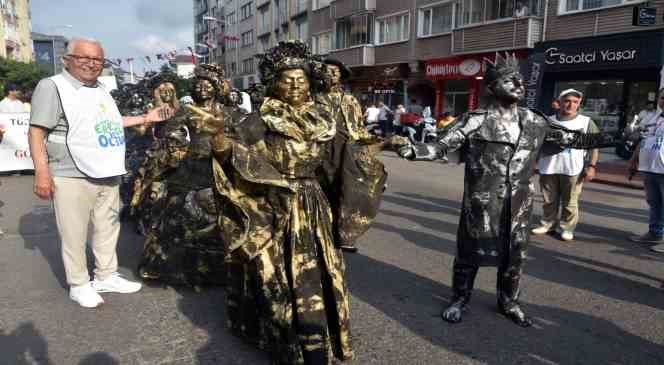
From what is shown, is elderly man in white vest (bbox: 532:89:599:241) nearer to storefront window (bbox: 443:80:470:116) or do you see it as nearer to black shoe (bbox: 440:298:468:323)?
black shoe (bbox: 440:298:468:323)

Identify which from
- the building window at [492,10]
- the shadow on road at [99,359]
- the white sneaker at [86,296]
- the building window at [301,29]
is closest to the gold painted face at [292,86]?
the shadow on road at [99,359]

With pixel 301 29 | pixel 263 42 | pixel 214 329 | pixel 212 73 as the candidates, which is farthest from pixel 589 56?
pixel 263 42

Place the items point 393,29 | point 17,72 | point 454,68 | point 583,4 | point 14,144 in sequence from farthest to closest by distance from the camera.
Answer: point 17,72, point 393,29, point 454,68, point 583,4, point 14,144

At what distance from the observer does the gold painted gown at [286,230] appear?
2695 millimetres

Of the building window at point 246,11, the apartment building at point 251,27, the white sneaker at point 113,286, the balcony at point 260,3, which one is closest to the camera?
the white sneaker at point 113,286

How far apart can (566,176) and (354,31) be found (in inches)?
908

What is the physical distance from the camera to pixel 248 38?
54281mm

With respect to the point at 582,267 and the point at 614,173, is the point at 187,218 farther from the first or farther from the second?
the point at 614,173

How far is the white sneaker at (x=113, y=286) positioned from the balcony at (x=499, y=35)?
655 inches

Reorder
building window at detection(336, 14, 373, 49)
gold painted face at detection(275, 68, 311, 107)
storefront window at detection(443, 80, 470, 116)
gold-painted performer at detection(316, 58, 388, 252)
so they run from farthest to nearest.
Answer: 1. building window at detection(336, 14, 373, 49)
2. storefront window at detection(443, 80, 470, 116)
3. gold-painted performer at detection(316, 58, 388, 252)
4. gold painted face at detection(275, 68, 311, 107)

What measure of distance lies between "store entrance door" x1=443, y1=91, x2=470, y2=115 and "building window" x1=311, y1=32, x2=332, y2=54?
36.4 feet

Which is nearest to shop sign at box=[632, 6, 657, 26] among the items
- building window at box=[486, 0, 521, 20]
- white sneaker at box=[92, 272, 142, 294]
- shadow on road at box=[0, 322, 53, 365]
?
building window at box=[486, 0, 521, 20]

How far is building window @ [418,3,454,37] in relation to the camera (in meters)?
21.2

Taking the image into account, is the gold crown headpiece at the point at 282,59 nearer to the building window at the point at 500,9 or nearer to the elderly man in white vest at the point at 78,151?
the elderly man in white vest at the point at 78,151
